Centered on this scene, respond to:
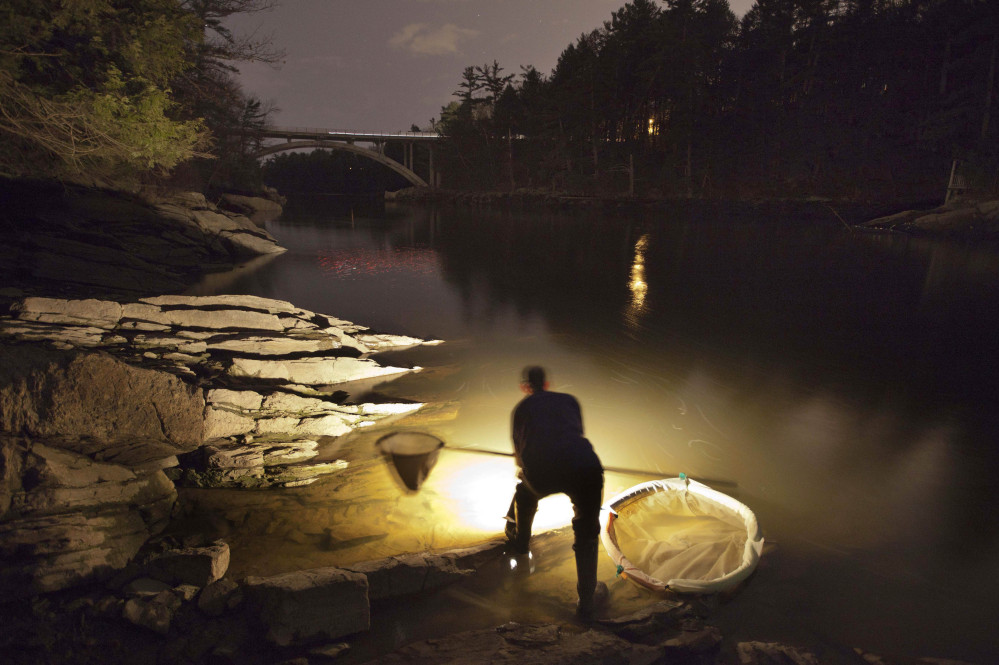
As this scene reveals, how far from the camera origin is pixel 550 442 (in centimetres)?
371

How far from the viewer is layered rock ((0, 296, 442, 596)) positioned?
12.5 ft

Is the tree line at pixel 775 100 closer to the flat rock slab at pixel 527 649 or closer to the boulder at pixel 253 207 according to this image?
the boulder at pixel 253 207

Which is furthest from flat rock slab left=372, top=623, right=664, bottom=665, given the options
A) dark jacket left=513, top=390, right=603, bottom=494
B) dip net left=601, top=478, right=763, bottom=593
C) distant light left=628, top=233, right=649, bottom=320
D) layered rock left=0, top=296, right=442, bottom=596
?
distant light left=628, top=233, right=649, bottom=320

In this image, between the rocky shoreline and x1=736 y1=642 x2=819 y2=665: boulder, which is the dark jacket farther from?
x1=736 y1=642 x2=819 y2=665: boulder

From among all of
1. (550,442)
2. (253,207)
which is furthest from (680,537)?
(253,207)

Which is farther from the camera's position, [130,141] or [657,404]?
[130,141]

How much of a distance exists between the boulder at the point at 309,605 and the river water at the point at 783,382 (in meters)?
2.63

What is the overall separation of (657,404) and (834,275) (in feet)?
50.0

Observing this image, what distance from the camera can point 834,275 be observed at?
63.3ft

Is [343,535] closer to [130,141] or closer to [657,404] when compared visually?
[657,404]

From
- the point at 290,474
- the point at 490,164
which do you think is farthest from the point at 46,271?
the point at 490,164

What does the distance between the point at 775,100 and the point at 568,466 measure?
50855 millimetres

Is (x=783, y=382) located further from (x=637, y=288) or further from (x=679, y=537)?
(x=637, y=288)

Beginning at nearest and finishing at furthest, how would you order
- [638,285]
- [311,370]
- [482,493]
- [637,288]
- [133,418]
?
[133,418] → [482,493] → [311,370] → [637,288] → [638,285]
